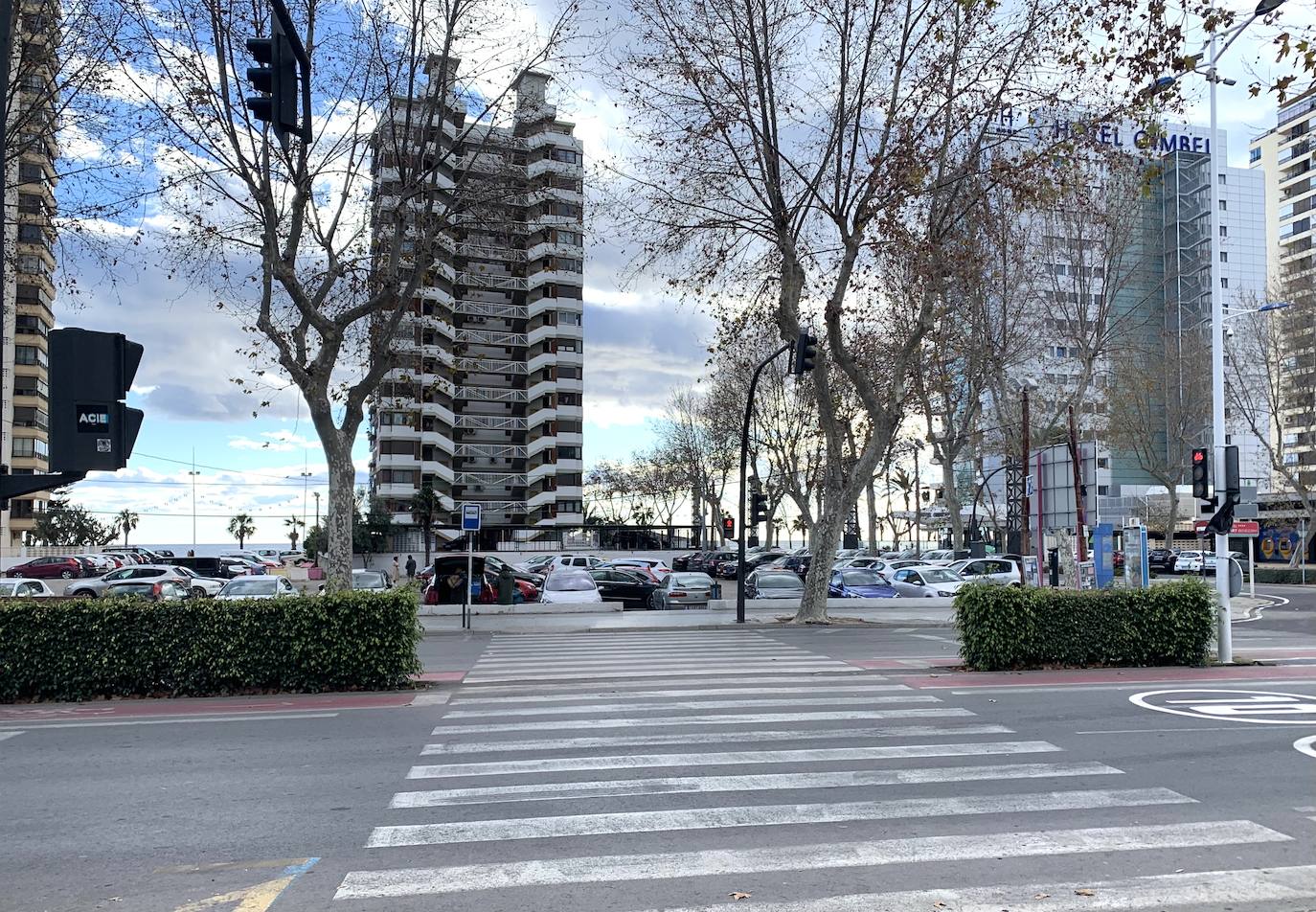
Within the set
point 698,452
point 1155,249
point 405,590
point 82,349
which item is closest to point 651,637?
point 405,590

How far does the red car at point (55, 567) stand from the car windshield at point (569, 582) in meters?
34.2

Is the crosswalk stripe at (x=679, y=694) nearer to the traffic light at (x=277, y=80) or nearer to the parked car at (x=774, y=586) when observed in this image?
the traffic light at (x=277, y=80)

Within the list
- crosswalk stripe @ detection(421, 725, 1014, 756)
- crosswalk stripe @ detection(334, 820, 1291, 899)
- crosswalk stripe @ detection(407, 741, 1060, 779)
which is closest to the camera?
crosswalk stripe @ detection(334, 820, 1291, 899)

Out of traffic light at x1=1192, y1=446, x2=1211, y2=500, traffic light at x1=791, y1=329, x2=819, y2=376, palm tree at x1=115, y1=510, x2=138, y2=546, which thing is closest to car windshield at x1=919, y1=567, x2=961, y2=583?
traffic light at x1=791, y1=329, x2=819, y2=376

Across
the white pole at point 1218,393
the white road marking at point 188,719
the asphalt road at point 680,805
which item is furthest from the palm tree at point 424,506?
the asphalt road at point 680,805

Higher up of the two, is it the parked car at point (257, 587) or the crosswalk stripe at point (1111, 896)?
the parked car at point (257, 587)

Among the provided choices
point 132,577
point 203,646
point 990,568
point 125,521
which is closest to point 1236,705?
point 203,646

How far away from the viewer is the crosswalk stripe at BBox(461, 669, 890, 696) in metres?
13.6

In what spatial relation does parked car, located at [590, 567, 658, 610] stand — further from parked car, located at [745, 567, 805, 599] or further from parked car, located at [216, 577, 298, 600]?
parked car, located at [216, 577, 298, 600]

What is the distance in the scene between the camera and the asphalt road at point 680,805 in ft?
17.9

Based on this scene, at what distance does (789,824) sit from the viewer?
6.67 m

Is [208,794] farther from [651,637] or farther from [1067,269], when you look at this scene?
[1067,269]

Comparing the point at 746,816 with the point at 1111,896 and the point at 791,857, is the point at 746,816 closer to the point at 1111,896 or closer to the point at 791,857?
the point at 791,857

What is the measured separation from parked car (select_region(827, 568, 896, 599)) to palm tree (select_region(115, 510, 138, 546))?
98.5 meters
